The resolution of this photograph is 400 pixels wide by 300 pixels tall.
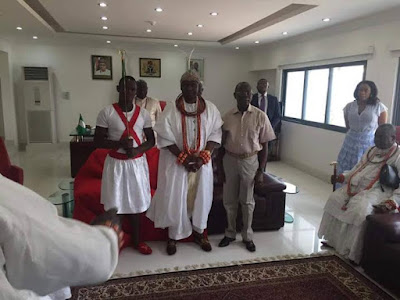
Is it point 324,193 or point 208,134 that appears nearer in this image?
point 208,134

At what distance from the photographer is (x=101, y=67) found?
8.15m

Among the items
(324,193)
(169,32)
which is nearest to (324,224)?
(324,193)

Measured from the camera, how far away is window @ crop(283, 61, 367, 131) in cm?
530

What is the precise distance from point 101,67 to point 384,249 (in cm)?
744

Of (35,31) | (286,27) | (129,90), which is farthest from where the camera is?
(35,31)

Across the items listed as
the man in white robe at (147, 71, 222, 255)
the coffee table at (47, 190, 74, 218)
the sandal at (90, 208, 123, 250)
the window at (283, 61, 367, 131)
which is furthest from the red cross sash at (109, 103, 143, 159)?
the window at (283, 61, 367, 131)

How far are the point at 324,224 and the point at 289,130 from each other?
402cm

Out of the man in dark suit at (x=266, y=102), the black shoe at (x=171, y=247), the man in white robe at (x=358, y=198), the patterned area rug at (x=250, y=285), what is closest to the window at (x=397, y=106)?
the man in white robe at (x=358, y=198)

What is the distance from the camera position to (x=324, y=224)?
3.04 meters

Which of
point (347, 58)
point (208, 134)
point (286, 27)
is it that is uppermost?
point (286, 27)

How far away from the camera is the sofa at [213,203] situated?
119 inches

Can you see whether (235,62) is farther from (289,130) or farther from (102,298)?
(102,298)

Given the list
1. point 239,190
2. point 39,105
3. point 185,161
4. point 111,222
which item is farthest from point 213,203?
point 39,105

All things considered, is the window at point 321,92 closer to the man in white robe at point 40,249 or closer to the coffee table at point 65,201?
the coffee table at point 65,201
